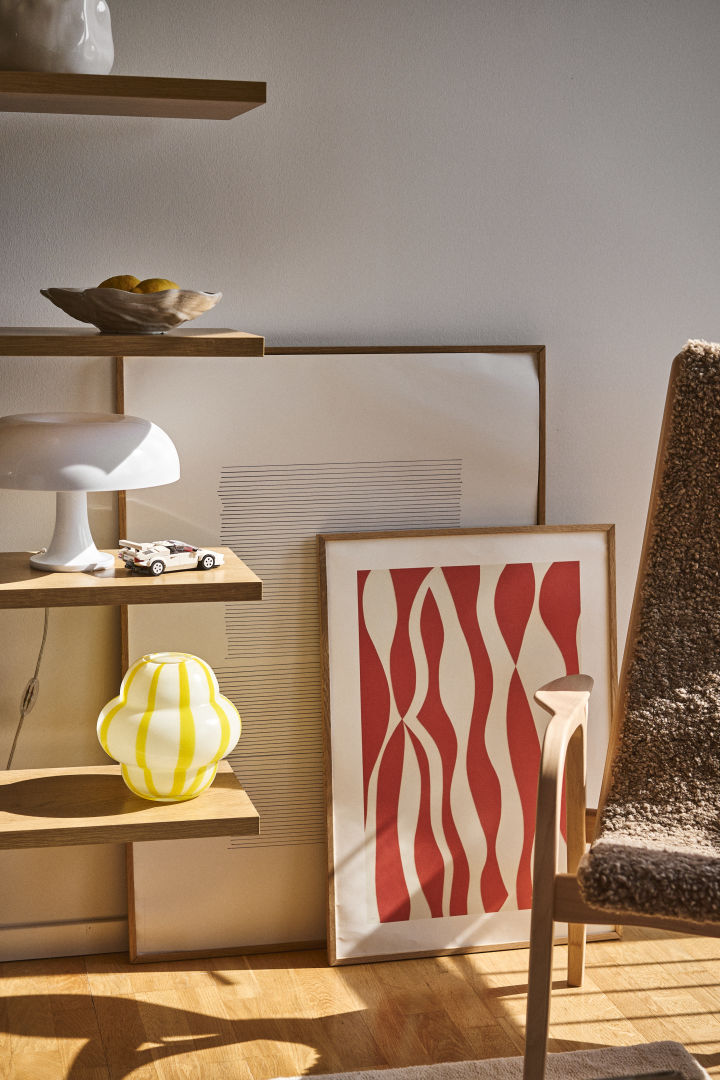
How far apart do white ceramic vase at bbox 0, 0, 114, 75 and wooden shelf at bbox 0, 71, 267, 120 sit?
1.1 inches

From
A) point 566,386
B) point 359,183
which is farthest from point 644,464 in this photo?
point 359,183

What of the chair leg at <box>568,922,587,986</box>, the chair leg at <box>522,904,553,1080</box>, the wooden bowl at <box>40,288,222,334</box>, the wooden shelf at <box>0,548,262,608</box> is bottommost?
the chair leg at <box>568,922,587,986</box>

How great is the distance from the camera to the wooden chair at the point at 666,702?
5.19ft

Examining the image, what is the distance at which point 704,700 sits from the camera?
72.3 inches

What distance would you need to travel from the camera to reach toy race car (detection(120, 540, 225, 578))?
5.98 ft

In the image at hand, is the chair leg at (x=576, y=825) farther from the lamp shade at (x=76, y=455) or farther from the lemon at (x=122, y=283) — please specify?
the lemon at (x=122, y=283)

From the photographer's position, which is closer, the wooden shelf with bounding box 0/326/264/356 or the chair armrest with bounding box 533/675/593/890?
the chair armrest with bounding box 533/675/593/890

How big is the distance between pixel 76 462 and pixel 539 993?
39.7 inches

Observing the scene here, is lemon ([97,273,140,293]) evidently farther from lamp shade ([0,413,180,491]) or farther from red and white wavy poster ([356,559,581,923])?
red and white wavy poster ([356,559,581,923])

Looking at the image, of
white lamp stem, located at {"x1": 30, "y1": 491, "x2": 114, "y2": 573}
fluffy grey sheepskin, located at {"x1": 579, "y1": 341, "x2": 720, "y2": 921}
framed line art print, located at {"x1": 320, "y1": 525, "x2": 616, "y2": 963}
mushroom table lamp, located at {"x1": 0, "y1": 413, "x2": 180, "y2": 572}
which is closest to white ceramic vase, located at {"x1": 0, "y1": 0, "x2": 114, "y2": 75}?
mushroom table lamp, located at {"x1": 0, "y1": 413, "x2": 180, "y2": 572}

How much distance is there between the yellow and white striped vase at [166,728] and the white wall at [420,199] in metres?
0.26

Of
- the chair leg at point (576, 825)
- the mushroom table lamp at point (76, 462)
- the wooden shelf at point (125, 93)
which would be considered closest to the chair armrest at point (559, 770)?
the chair leg at point (576, 825)

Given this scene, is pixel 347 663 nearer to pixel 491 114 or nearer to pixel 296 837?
pixel 296 837

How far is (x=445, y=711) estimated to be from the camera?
7.22 ft
